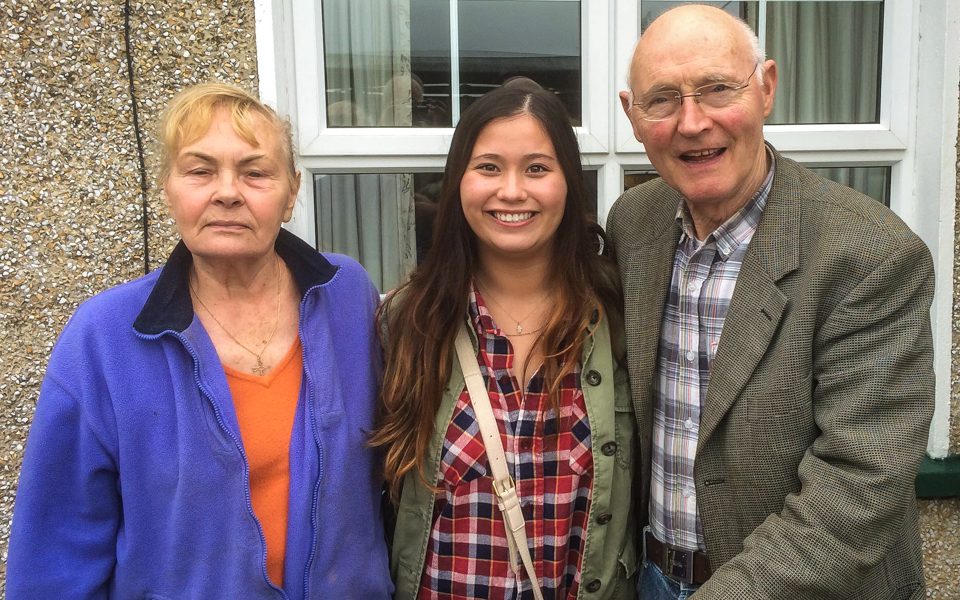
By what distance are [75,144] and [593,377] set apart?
5.23 ft

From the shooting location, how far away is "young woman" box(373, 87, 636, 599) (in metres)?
1.71

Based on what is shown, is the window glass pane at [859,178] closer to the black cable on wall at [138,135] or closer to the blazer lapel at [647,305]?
the blazer lapel at [647,305]

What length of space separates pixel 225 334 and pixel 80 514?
45cm

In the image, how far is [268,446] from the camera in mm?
1524

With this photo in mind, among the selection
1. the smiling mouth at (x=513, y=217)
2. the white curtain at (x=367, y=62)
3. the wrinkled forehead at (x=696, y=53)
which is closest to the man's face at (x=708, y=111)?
the wrinkled forehead at (x=696, y=53)

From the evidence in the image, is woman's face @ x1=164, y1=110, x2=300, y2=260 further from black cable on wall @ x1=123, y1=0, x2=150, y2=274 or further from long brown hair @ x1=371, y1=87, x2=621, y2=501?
black cable on wall @ x1=123, y1=0, x2=150, y2=274

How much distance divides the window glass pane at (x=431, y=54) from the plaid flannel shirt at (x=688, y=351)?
3.30 feet

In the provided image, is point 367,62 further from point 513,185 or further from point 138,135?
point 513,185

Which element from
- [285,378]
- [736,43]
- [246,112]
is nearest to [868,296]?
[736,43]

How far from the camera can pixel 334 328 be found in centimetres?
167

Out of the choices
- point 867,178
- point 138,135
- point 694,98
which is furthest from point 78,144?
point 867,178

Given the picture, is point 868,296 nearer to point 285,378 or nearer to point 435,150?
point 285,378

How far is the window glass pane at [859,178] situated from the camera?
2555 mm

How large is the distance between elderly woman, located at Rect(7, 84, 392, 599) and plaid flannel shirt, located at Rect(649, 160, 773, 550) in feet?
2.28
